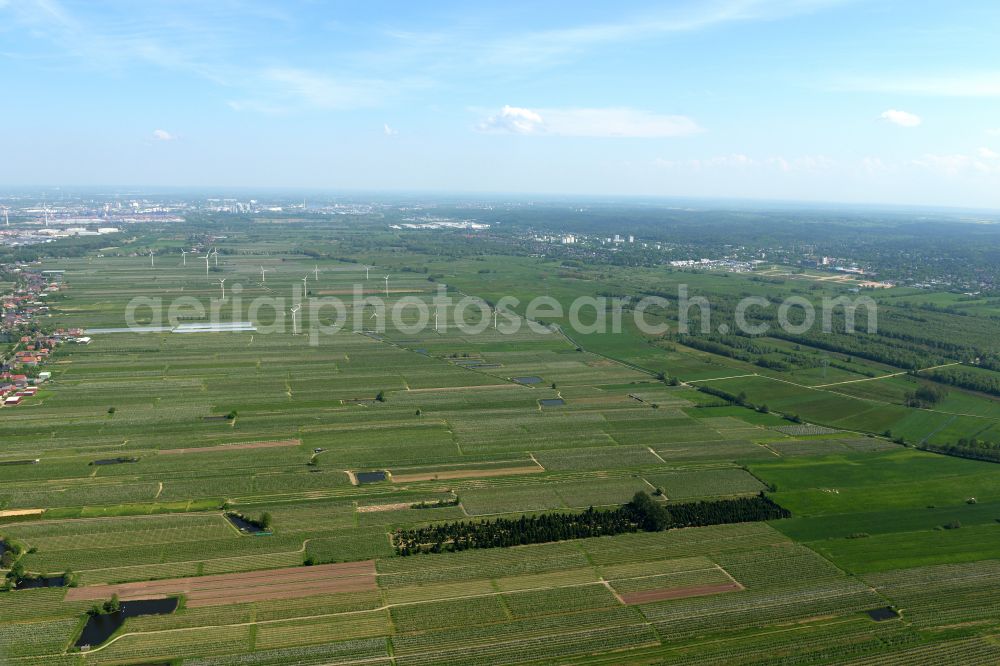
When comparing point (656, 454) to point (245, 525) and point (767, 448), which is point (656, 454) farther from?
point (245, 525)

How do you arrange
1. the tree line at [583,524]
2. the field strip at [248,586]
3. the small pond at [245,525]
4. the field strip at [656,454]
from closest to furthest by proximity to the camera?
1. the field strip at [248,586]
2. the tree line at [583,524]
3. the small pond at [245,525]
4. the field strip at [656,454]

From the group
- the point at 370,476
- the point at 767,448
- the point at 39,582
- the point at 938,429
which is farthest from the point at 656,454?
the point at 39,582

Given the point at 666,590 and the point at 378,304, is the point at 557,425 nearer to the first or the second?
the point at 666,590

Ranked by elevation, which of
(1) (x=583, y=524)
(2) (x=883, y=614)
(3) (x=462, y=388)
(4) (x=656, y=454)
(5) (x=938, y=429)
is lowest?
(2) (x=883, y=614)

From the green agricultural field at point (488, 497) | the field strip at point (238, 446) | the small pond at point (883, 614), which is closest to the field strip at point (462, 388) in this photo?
the green agricultural field at point (488, 497)

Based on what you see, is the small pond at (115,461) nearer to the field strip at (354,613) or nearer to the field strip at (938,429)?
the field strip at (354,613)

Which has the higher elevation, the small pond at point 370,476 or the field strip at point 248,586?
the small pond at point 370,476

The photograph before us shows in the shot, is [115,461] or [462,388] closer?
[115,461]
